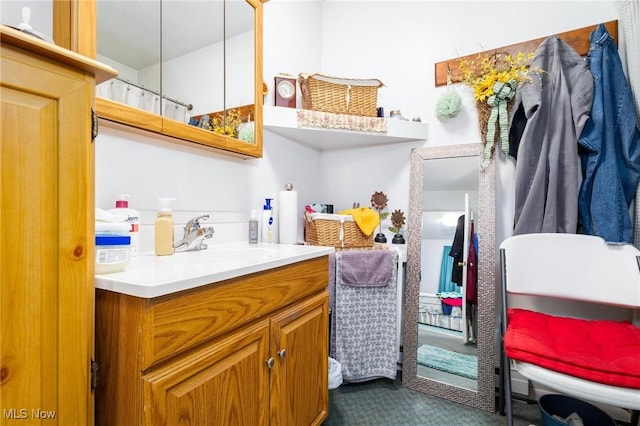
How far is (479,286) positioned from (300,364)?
106 centimetres

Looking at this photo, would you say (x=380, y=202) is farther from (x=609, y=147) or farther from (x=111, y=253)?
(x=111, y=253)

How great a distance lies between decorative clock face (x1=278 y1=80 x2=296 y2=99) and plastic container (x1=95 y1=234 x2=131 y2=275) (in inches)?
48.4

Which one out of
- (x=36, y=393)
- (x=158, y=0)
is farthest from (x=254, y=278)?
(x=158, y=0)

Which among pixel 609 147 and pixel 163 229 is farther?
pixel 609 147

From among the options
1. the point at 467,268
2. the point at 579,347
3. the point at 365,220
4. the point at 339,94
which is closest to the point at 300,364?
the point at 365,220

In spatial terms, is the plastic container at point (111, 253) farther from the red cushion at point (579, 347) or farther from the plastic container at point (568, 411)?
the plastic container at point (568, 411)

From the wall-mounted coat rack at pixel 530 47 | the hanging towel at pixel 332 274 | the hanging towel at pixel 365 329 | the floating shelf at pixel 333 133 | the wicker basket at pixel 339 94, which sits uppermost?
the wall-mounted coat rack at pixel 530 47

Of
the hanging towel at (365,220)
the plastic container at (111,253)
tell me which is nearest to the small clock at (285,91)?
the hanging towel at (365,220)

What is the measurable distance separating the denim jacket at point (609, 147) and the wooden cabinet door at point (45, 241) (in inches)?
72.6

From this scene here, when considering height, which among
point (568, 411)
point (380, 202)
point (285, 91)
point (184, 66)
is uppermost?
point (285, 91)

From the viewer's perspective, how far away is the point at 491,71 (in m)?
1.53

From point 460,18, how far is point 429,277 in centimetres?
156

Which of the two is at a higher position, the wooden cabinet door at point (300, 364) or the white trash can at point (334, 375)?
the wooden cabinet door at point (300, 364)

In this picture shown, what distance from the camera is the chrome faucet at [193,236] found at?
3.70 ft
